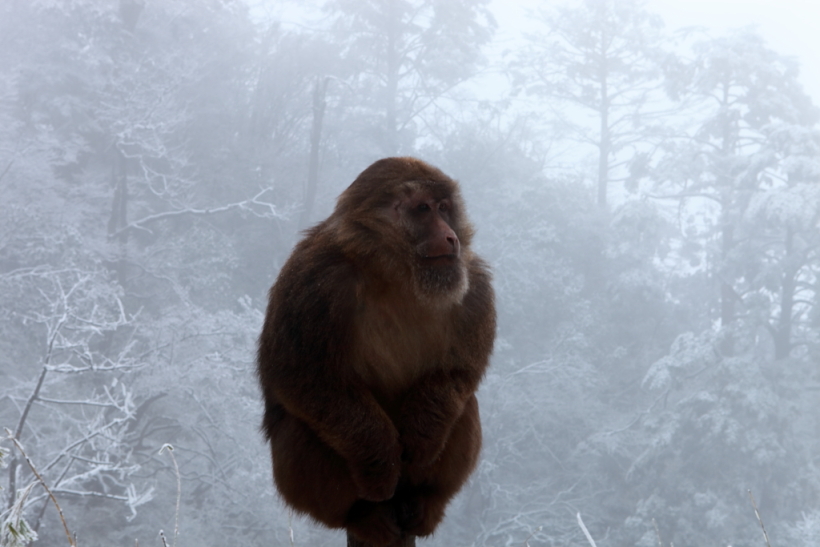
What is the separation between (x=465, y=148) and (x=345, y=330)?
23493mm

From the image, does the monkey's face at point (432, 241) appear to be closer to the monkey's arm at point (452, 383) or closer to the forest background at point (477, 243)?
the monkey's arm at point (452, 383)

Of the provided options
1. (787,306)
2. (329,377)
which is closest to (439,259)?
(329,377)

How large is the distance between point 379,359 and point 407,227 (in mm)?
361

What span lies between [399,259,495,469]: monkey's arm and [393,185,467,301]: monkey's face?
158 millimetres

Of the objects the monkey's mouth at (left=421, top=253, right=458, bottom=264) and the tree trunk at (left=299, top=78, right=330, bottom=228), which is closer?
the monkey's mouth at (left=421, top=253, right=458, bottom=264)

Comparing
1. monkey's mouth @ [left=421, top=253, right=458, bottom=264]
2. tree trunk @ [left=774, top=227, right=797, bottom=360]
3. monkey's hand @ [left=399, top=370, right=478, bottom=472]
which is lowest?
tree trunk @ [left=774, top=227, right=797, bottom=360]

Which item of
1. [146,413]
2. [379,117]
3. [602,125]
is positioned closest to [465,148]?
[379,117]

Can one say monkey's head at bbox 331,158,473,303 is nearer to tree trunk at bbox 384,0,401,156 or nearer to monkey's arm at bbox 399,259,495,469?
monkey's arm at bbox 399,259,495,469

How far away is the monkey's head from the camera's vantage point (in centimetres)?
198

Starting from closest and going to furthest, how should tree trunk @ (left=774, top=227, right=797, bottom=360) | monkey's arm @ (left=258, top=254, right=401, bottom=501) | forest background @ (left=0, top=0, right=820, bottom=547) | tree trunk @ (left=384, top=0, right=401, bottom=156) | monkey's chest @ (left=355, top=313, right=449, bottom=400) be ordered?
1. monkey's arm @ (left=258, top=254, right=401, bottom=501)
2. monkey's chest @ (left=355, top=313, right=449, bottom=400)
3. forest background @ (left=0, top=0, right=820, bottom=547)
4. tree trunk @ (left=774, top=227, right=797, bottom=360)
5. tree trunk @ (left=384, top=0, right=401, bottom=156)

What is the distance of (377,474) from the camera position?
1.91 meters

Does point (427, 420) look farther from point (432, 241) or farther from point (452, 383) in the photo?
point (432, 241)

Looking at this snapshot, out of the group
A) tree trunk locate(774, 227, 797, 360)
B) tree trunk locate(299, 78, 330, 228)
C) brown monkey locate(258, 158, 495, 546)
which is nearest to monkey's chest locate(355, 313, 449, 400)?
brown monkey locate(258, 158, 495, 546)

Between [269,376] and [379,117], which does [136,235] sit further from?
[269,376]
